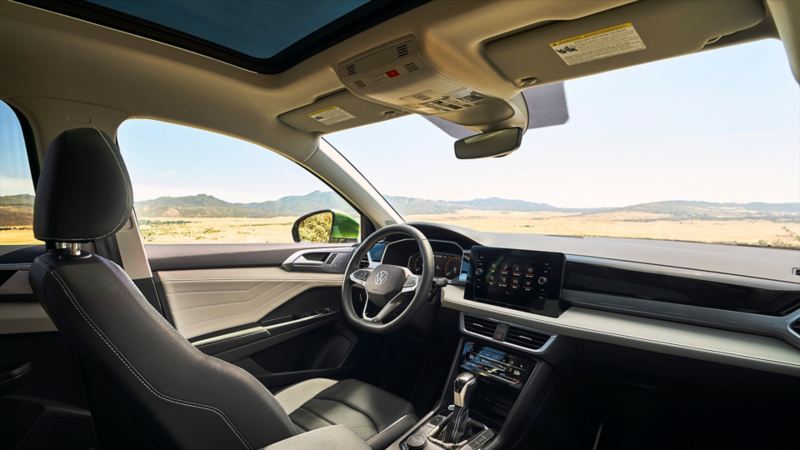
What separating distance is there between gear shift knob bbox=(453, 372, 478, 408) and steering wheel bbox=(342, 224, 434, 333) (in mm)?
399

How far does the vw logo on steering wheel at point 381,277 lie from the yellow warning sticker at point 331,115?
1070 millimetres

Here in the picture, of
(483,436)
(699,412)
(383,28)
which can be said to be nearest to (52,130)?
(383,28)

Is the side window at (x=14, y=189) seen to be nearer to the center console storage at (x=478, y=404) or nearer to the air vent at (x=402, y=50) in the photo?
the air vent at (x=402, y=50)

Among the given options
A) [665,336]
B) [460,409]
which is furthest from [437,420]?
[665,336]

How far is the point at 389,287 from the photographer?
2176 mm

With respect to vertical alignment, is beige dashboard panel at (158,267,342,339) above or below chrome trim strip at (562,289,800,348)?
below

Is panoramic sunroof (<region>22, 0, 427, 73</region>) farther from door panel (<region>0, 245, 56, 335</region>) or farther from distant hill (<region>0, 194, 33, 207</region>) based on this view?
door panel (<region>0, 245, 56, 335</region>)

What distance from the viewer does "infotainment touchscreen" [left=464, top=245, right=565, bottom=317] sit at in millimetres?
1990

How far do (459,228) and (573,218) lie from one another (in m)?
0.69

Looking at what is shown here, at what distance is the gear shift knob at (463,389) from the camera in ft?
6.44

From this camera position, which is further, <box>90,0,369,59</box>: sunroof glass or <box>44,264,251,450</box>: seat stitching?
<box>90,0,369,59</box>: sunroof glass

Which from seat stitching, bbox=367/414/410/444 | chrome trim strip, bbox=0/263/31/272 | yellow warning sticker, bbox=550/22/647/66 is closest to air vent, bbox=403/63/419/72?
yellow warning sticker, bbox=550/22/647/66

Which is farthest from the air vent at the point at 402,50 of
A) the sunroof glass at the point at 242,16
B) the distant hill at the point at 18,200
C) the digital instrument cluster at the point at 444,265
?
the distant hill at the point at 18,200

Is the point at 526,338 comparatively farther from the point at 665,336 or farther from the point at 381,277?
the point at 381,277
